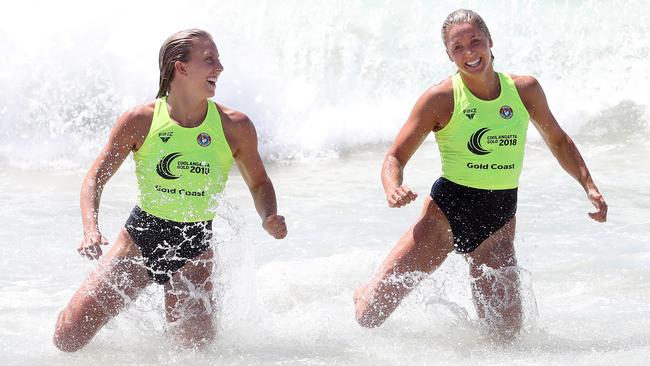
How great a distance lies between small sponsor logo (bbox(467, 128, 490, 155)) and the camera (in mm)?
5004

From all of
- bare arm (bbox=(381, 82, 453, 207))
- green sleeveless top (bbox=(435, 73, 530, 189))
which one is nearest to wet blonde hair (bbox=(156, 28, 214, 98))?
bare arm (bbox=(381, 82, 453, 207))

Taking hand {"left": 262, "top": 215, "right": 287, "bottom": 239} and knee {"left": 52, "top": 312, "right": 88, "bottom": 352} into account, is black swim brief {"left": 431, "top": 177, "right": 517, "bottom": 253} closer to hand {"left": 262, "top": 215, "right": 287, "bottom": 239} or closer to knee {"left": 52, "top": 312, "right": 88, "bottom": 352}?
hand {"left": 262, "top": 215, "right": 287, "bottom": 239}

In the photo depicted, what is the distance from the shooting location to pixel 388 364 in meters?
4.86

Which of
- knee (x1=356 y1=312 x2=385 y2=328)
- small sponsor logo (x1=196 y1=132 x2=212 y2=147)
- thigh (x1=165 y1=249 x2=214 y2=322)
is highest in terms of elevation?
small sponsor logo (x1=196 y1=132 x2=212 y2=147)

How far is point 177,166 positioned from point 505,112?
1.59 metres

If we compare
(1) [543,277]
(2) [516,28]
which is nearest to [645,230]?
(1) [543,277]

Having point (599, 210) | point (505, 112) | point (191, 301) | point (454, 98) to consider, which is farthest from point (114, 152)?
point (599, 210)

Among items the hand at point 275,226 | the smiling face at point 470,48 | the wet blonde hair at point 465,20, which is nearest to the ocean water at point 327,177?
the hand at point 275,226

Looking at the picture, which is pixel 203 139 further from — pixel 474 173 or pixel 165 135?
pixel 474 173

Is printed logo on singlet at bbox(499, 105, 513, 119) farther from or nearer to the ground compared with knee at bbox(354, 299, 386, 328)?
farther from the ground

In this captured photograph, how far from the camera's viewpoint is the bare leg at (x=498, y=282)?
5.13m

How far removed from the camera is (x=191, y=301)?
5027mm

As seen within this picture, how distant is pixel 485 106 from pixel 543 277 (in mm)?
1983

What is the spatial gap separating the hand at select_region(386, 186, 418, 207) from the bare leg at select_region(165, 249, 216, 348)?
98 centimetres
